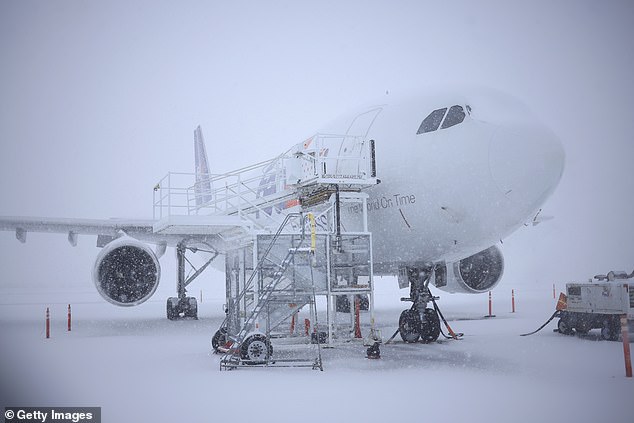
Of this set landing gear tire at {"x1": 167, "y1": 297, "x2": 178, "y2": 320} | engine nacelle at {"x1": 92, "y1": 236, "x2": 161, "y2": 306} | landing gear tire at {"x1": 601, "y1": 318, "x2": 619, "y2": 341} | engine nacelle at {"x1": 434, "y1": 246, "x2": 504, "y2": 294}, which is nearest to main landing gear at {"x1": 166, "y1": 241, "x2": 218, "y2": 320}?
landing gear tire at {"x1": 167, "y1": 297, "x2": 178, "y2": 320}

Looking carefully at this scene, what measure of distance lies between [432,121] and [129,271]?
8.62 m

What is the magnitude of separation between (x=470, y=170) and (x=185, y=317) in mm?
11907

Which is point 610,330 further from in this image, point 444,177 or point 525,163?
point 444,177

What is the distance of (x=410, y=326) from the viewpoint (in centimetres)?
1129

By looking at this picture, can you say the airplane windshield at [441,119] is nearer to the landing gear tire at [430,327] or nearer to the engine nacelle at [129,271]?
the landing gear tire at [430,327]

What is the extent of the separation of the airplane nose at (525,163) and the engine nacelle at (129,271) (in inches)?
352

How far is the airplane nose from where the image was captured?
8891 mm

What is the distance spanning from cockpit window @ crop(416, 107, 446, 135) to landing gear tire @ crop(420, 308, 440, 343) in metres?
3.61

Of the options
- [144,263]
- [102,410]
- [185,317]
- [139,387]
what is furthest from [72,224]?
[102,410]

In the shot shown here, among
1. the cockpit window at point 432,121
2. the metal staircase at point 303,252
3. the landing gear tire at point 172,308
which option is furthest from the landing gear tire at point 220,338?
the landing gear tire at point 172,308

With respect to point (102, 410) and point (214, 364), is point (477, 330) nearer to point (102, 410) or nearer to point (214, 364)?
point (214, 364)

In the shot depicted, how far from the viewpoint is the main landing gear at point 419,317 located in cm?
1106

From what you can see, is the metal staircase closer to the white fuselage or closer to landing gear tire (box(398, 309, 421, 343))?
A: the white fuselage

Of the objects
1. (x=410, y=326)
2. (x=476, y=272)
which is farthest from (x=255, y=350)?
(x=476, y=272)
